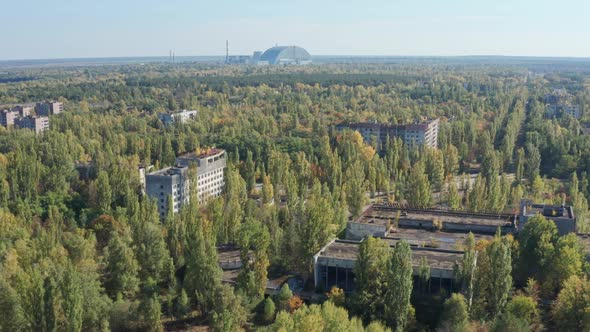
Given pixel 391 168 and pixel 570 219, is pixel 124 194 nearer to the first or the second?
pixel 391 168

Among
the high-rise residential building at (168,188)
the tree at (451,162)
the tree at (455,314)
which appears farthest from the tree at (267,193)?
the tree at (455,314)

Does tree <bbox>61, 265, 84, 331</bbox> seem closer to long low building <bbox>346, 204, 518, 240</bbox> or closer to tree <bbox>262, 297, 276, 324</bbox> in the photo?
tree <bbox>262, 297, 276, 324</bbox>

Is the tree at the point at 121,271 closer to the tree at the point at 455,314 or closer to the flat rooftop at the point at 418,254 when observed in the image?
the flat rooftop at the point at 418,254

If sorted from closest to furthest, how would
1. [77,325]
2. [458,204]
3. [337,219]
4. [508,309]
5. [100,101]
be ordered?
[77,325]
[508,309]
[337,219]
[458,204]
[100,101]

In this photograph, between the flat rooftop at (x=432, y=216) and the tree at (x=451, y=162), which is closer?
the flat rooftop at (x=432, y=216)

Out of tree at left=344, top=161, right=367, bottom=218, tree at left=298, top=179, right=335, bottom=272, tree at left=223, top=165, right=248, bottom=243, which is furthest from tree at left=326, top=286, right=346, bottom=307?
tree at left=344, top=161, right=367, bottom=218

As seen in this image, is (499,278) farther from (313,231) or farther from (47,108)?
(47,108)

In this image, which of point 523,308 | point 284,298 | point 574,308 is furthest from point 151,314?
point 574,308

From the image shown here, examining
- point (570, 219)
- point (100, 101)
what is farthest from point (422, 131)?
point (100, 101)
